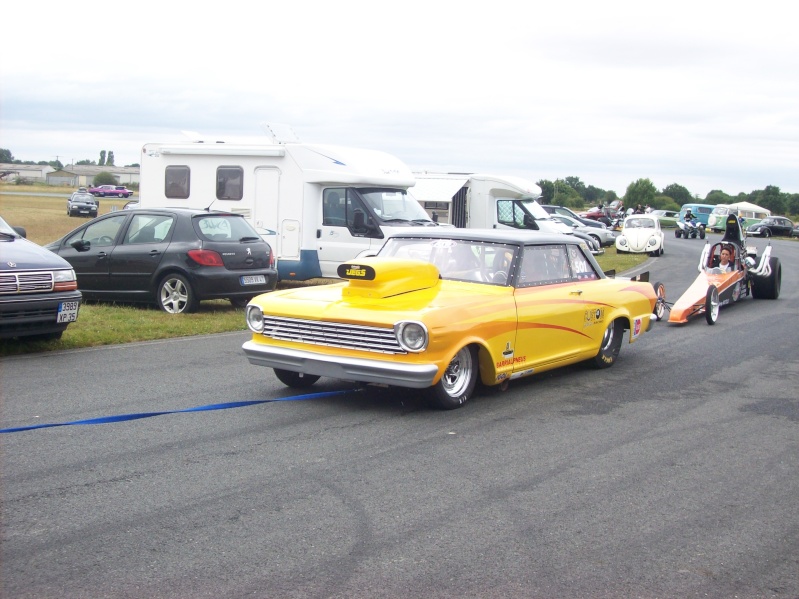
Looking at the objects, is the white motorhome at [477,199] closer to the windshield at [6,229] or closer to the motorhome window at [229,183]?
the motorhome window at [229,183]

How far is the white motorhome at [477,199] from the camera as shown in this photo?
24.8m

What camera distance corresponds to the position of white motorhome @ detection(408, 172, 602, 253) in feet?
81.5

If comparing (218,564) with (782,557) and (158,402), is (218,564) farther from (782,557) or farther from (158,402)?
(158,402)

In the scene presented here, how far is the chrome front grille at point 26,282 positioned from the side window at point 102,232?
391cm

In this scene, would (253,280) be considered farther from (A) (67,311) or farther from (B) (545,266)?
(B) (545,266)

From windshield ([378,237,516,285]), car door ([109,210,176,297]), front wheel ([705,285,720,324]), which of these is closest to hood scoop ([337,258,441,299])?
windshield ([378,237,516,285])

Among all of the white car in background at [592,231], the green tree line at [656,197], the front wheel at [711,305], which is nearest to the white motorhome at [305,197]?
the front wheel at [711,305]

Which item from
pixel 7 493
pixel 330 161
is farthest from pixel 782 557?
pixel 330 161

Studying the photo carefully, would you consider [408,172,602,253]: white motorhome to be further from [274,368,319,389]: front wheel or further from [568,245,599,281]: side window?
[274,368,319,389]: front wheel

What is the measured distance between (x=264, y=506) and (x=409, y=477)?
3.34 ft

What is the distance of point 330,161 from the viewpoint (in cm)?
1706

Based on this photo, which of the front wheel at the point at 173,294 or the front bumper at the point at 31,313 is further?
the front wheel at the point at 173,294

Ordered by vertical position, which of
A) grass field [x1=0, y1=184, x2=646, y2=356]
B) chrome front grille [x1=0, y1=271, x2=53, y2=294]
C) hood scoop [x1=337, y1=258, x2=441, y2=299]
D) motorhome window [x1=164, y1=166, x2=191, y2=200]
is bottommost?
grass field [x1=0, y1=184, x2=646, y2=356]

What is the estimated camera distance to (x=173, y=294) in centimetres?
1335
